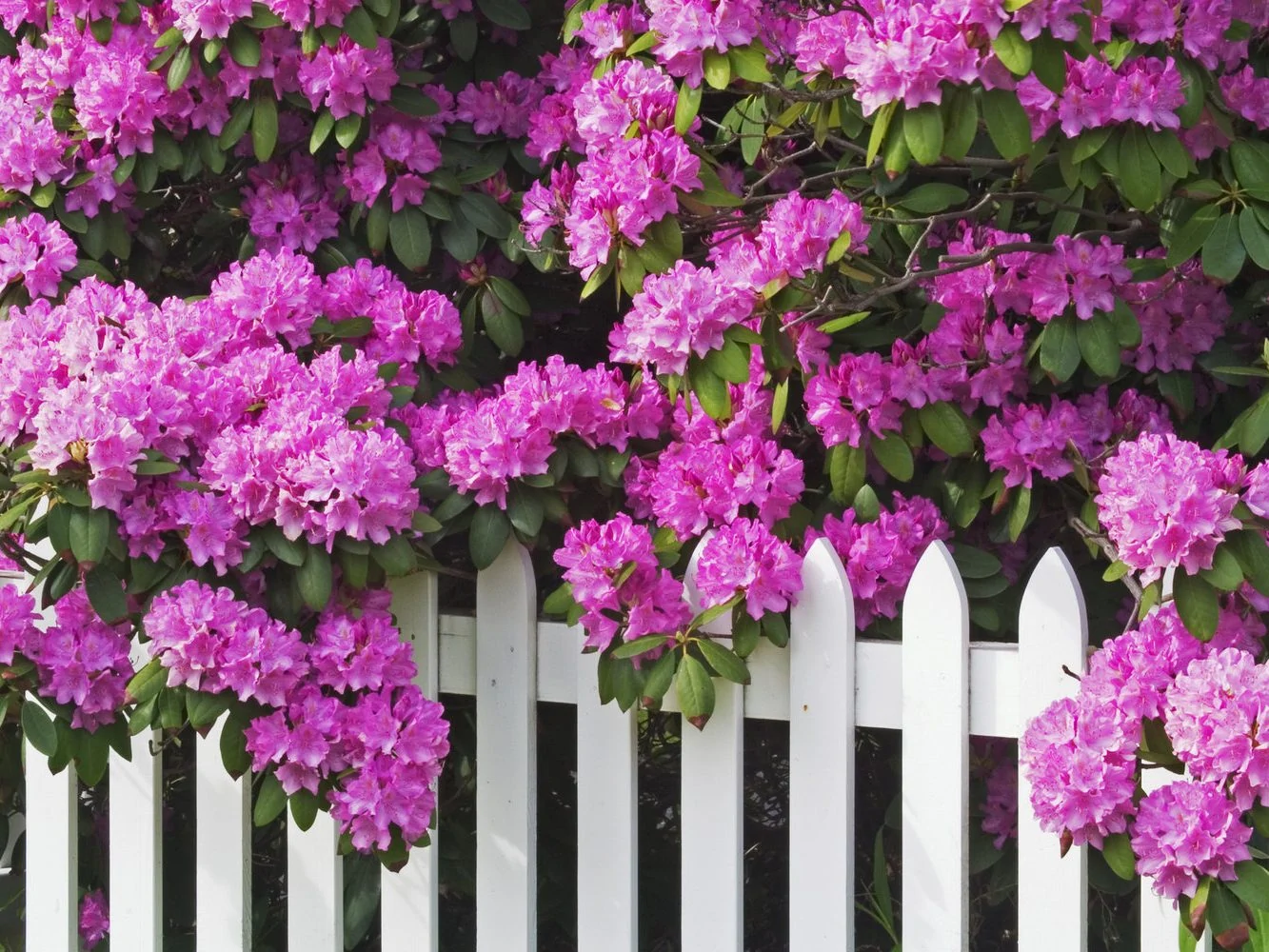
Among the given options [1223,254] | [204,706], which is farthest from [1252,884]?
[204,706]

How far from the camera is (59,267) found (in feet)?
8.04

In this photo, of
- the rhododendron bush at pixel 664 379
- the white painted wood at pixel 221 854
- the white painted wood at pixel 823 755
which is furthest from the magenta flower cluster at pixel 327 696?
the white painted wood at pixel 823 755

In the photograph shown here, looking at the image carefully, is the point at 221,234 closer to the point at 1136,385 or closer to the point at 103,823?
the point at 103,823

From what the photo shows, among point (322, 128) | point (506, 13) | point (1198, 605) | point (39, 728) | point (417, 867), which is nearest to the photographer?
point (1198, 605)

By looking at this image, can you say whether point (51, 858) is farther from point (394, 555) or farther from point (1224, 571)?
point (1224, 571)

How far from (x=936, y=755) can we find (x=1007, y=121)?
0.80 metres

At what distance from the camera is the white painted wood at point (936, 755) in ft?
6.43

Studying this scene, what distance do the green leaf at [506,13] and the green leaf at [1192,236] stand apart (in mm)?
1121

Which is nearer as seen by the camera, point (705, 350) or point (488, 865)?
point (705, 350)

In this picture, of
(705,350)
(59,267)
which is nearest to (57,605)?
(59,267)

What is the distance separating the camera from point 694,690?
1.97 meters

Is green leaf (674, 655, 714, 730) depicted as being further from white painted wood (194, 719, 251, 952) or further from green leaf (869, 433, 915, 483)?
white painted wood (194, 719, 251, 952)

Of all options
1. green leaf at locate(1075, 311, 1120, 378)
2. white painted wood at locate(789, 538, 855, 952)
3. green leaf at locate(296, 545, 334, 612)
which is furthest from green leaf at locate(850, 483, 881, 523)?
green leaf at locate(296, 545, 334, 612)

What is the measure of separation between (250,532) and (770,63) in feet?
3.30
